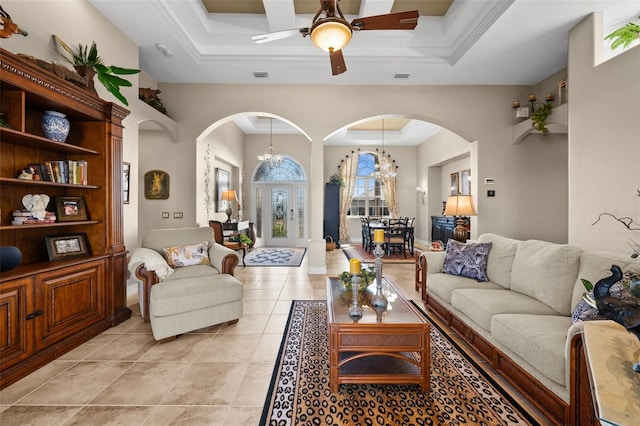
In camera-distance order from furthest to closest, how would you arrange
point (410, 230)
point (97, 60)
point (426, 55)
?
point (410, 230), point (426, 55), point (97, 60)

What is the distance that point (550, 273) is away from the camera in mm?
2262

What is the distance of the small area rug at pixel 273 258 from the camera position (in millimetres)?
6113

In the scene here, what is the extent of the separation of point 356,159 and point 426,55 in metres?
5.19

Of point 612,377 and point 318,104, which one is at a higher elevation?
point 318,104

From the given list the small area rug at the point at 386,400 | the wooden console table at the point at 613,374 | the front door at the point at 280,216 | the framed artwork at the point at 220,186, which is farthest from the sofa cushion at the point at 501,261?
the front door at the point at 280,216

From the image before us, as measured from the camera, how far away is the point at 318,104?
4.97 metres

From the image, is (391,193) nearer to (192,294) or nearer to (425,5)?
(425,5)

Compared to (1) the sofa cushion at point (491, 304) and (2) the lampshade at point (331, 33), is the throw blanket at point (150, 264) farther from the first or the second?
(1) the sofa cushion at point (491, 304)

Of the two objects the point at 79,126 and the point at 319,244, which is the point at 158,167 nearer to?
the point at 79,126

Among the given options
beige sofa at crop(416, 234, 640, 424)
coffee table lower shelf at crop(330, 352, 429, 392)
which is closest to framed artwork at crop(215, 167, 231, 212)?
beige sofa at crop(416, 234, 640, 424)

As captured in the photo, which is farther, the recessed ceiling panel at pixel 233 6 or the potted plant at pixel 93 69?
the recessed ceiling panel at pixel 233 6

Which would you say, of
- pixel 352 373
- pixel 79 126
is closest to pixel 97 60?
pixel 79 126

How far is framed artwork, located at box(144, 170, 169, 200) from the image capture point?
4836mm

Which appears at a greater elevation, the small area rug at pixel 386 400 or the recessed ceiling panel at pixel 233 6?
the recessed ceiling panel at pixel 233 6
